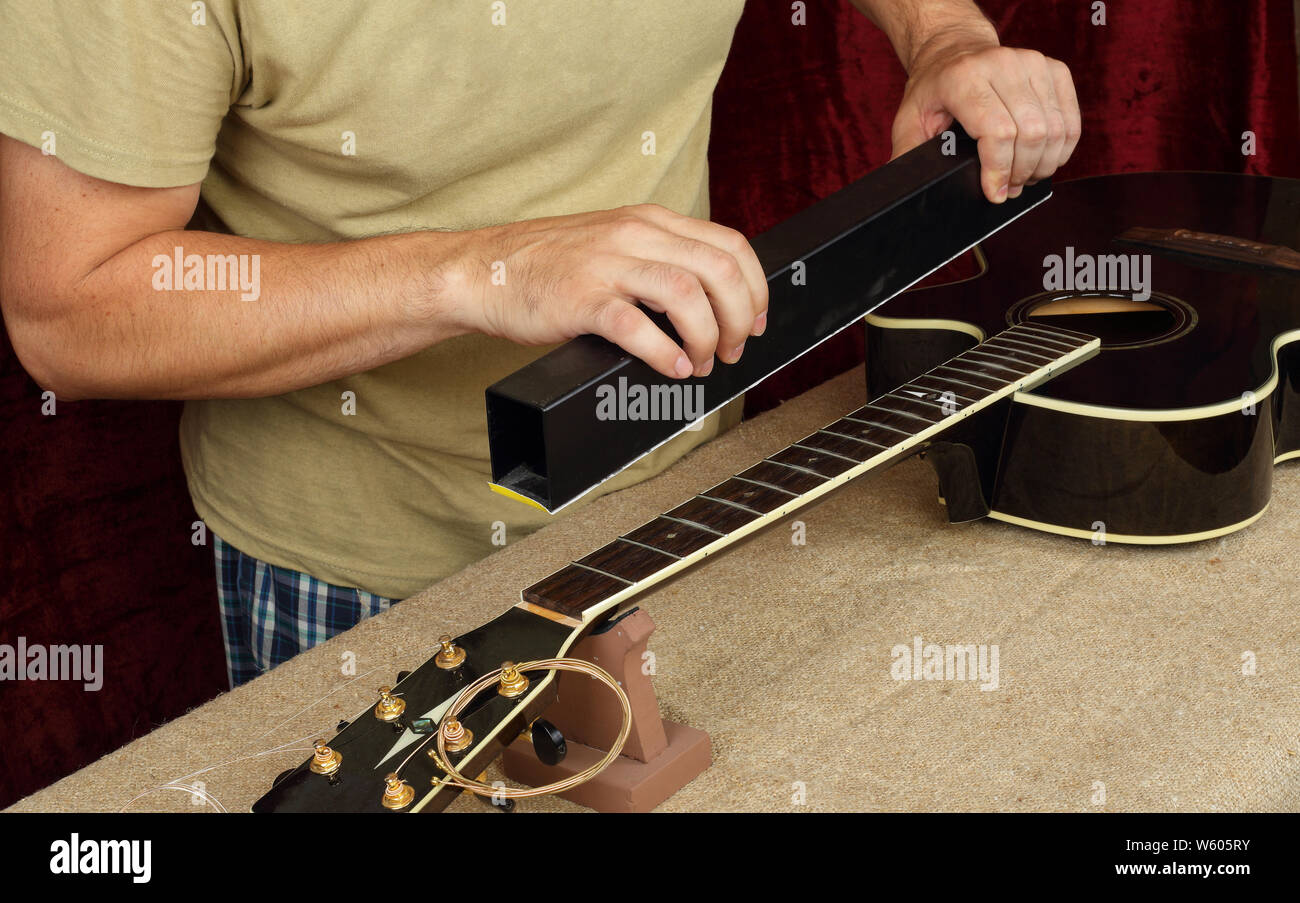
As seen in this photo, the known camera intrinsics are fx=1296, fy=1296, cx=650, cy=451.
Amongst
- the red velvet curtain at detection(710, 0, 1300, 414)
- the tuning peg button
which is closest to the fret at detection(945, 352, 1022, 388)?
the tuning peg button

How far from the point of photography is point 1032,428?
96cm

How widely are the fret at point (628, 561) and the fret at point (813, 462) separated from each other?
0.15m

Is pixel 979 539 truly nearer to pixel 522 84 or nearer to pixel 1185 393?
pixel 1185 393

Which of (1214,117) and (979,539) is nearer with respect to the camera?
(979,539)

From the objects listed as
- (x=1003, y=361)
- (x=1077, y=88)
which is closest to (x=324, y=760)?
(x=1003, y=361)

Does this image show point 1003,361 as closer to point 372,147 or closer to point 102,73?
point 372,147

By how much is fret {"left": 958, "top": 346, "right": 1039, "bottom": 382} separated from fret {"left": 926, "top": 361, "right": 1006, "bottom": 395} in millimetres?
→ 12

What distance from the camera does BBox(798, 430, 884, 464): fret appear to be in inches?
34.8

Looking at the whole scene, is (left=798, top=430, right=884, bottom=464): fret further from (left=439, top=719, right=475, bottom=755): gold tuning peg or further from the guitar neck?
(left=439, top=719, right=475, bottom=755): gold tuning peg

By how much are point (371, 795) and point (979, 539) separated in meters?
0.52

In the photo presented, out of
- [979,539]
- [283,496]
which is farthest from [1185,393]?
[283,496]

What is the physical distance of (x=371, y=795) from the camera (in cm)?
62

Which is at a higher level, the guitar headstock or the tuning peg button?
the guitar headstock

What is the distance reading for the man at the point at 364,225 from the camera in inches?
29.8
